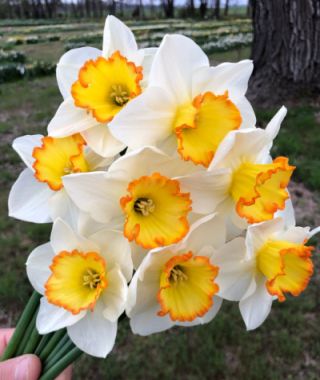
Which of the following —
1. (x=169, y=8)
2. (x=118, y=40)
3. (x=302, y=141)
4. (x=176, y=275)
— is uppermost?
(x=118, y=40)

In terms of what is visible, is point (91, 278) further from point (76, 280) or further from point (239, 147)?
point (239, 147)

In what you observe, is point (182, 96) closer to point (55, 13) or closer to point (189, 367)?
point (189, 367)

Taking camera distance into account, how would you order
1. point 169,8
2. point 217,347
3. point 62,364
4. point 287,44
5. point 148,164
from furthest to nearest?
1. point 169,8
2. point 287,44
3. point 217,347
4. point 62,364
5. point 148,164

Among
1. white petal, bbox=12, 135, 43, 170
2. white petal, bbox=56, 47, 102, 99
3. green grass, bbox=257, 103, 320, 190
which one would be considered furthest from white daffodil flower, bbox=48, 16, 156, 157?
green grass, bbox=257, 103, 320, 190

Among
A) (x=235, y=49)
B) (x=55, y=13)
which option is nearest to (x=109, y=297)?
(x=235, y=49)

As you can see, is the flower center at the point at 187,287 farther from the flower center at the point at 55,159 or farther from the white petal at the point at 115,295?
the flower center at the point at 55,159

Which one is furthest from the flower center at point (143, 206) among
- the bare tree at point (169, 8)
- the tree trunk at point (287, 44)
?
the bare tree at point (169, 8)

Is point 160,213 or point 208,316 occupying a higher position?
point 160,213

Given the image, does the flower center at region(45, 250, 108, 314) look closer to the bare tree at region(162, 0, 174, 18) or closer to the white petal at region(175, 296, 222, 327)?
the white petal at region(175, 296, 222, 327)

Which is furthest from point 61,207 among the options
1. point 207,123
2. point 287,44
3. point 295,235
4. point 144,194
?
point 287,44
